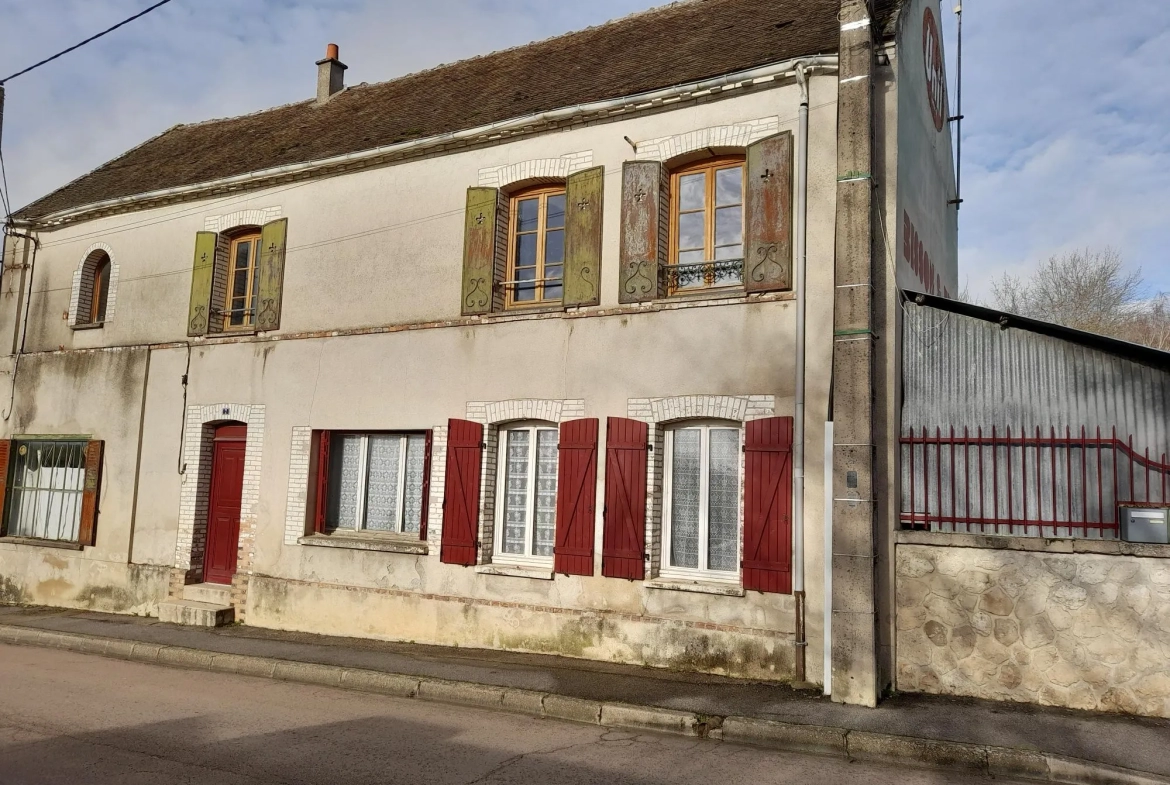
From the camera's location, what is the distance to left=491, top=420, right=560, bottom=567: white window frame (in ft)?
30.5

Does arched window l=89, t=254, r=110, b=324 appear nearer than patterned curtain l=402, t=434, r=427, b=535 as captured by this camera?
No

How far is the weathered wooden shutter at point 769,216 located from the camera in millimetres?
8109

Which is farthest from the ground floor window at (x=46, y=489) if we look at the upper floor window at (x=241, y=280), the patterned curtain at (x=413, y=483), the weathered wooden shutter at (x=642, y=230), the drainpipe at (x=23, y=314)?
the weathered wooden shutter at (x=642, y=230)

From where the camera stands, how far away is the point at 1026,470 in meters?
7.29

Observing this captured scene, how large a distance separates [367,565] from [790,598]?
510 centimetres

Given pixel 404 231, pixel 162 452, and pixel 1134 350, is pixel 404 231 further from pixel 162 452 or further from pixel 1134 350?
pixel 1134 350

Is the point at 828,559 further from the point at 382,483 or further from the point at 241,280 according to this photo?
the point at 241,280

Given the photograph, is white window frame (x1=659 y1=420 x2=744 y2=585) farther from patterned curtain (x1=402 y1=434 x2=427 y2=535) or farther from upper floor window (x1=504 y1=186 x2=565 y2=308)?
patterned curtain (x1=402 y1=434 x2=427 y2=535)

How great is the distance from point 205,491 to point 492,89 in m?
6.90

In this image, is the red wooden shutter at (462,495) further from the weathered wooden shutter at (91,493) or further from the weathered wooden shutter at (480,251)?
the weathered wooden shutter at (91,493)

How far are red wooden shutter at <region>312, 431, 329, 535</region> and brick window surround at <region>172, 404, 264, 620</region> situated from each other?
93cm

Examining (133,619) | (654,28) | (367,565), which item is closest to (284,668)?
(367,565)

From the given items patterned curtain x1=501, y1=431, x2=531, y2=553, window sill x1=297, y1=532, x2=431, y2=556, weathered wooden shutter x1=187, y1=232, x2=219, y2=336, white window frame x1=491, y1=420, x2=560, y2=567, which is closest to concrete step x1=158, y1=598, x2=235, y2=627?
window sill x1=297, y1=532, x2=431, y2=556

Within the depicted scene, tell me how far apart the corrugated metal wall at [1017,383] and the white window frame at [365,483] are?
5692mm
